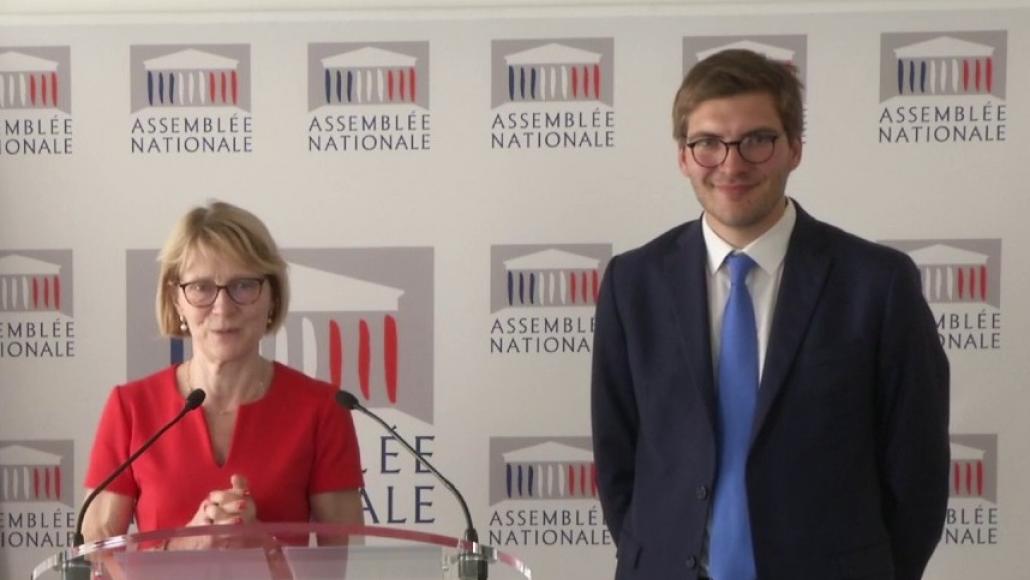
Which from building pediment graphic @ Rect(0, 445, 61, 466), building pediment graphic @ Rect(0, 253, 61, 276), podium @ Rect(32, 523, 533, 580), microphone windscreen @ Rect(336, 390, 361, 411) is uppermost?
building pediment graphic @ Rect(0, 253, 61, 276)

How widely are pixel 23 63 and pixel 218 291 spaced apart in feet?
3.83

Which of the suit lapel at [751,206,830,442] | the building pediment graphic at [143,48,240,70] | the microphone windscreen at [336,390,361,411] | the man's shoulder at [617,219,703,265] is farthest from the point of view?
the building pediment graphic at [143,48,240,70]

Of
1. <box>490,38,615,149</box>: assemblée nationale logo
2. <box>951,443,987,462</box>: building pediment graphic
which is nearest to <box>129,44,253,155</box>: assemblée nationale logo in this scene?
<box>490,38,615,149</box>: assemblée nationale logo

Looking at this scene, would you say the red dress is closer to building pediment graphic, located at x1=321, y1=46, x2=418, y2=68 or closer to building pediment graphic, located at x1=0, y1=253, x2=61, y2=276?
building pediment graphic, located at x1=0, y1=253, x2=61, y2=276

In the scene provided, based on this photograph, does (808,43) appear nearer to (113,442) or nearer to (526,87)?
(526,87)

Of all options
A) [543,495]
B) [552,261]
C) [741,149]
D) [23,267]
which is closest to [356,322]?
[552,261]

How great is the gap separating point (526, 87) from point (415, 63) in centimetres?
28

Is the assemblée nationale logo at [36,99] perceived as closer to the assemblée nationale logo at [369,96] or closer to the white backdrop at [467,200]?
the white backdrop at [467,200]

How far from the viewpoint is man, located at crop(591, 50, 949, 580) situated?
2309 millimetres

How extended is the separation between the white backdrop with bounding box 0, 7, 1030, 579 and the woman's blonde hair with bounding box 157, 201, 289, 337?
0.67 meters

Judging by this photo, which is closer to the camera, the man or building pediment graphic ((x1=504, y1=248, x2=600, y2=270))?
the man

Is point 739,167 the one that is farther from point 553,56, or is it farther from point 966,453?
point 966,453

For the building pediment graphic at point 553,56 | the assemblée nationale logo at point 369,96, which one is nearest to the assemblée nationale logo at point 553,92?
the building pediment graphic at point 553,56

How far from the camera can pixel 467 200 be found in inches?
130
